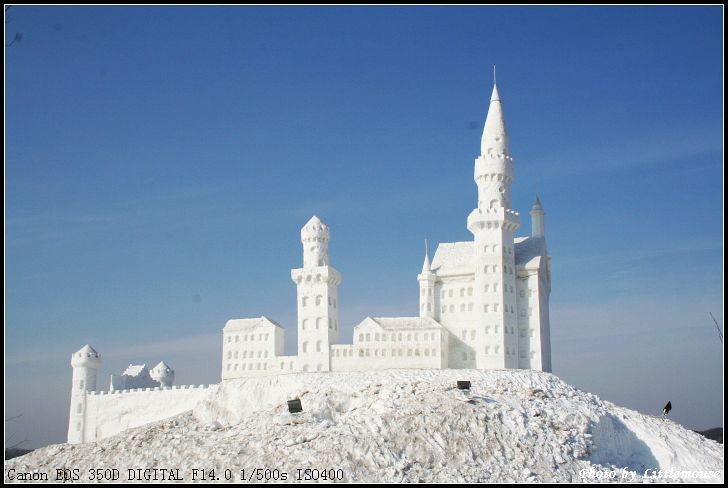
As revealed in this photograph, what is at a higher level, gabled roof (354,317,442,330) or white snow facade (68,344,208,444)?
gabled roof (354,317,442,330)

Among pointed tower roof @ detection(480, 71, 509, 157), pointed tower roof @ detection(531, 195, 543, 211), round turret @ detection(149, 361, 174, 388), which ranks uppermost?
pointed tower roof @ detection(480, 71, 509, 157)

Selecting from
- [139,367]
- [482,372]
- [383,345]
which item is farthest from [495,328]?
[139,367]

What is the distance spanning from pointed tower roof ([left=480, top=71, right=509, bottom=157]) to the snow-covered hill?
19287 millimetres

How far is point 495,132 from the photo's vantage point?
225 feet

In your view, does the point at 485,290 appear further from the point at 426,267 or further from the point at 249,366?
the point at 249,366

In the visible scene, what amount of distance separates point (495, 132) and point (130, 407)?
41.9 meters

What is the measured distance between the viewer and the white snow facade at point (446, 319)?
214ft

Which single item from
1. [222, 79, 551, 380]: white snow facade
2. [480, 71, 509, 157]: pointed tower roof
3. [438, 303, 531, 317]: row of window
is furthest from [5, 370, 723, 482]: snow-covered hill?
[480, 71, 509, 157]: pointed tower roof

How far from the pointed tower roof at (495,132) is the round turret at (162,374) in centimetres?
3965

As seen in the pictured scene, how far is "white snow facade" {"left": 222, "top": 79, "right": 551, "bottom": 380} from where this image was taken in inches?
2571

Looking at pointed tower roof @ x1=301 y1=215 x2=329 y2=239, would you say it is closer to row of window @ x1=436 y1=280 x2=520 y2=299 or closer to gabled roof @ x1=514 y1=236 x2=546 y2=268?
row of window @ x1=436 y1=280 x2=520 y2=299

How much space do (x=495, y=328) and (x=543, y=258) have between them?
333 inches

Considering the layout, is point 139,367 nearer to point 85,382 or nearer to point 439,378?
point 85,382

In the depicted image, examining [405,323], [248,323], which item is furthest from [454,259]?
[248,323]
